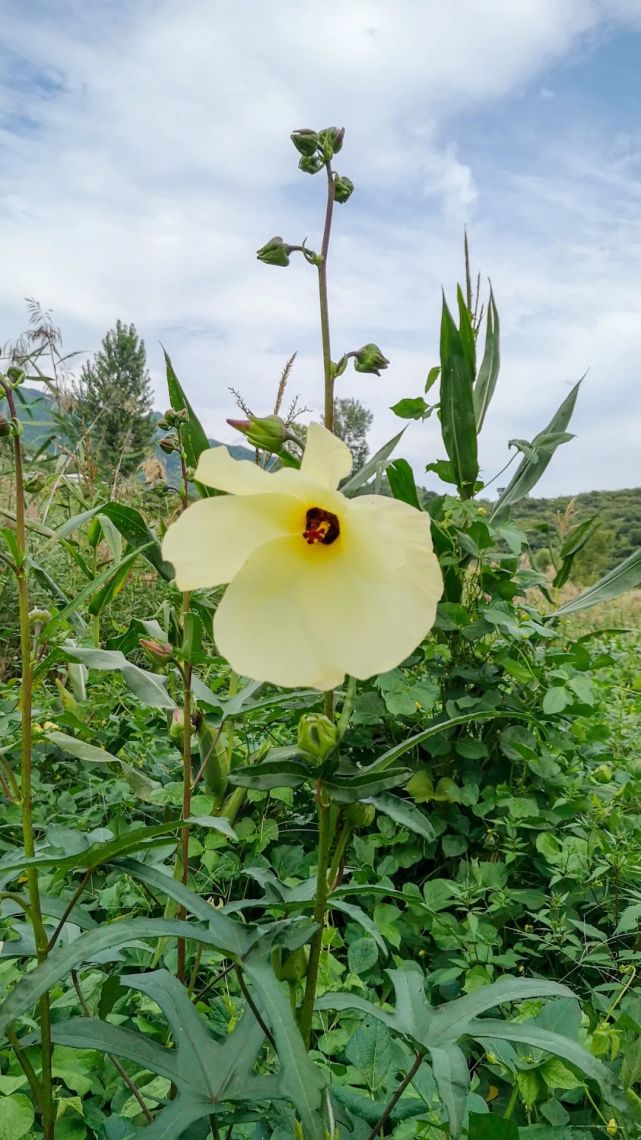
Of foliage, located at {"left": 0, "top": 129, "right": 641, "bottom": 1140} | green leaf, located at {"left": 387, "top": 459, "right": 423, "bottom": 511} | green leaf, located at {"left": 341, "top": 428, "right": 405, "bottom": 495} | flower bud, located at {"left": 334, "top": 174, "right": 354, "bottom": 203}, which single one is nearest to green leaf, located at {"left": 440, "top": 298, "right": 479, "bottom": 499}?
foliage, located at {"left": 0, "top": 129, "right": 641, "bottom": 1140}

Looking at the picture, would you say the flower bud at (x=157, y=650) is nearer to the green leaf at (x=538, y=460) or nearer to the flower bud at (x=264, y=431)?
the flower bud at (x=264, y=431)

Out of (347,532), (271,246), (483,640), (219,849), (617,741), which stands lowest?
(219,849)

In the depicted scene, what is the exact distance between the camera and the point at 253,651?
0.55 metres

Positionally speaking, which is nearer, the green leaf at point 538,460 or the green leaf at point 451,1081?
the green leaf at point 451,1081

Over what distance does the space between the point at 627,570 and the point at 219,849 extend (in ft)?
3.48

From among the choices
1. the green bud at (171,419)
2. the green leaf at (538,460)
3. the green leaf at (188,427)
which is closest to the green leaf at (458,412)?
the green leaf at (538,460)

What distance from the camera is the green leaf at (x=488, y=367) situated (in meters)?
2.09

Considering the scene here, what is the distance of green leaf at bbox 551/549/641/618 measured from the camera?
176cm

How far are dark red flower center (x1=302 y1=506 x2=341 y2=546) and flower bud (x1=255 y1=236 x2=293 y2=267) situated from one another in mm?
303

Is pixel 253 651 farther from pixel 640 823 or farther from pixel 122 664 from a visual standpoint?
pixel 640 823

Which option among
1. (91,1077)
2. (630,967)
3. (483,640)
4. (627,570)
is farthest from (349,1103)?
(627,570)

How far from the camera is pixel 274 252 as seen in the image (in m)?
0.76

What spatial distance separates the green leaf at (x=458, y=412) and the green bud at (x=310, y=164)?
1.11 metres

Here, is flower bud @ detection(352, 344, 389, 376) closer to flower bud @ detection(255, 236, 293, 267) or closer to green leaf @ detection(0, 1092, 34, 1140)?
flower bud @ detection(255, 236, 293, 267)
